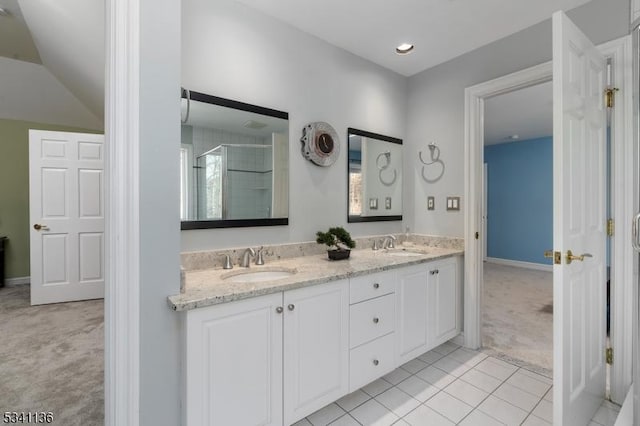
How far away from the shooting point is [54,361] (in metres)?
2.10

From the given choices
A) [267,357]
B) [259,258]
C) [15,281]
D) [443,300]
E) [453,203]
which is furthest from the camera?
[15,281]

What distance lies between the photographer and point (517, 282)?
4.42 m

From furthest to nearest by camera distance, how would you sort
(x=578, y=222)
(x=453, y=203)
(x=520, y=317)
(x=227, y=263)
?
(x=520, y=317) < (x=453, y=203) < (x=227, y=263) < (x=578, y=222)

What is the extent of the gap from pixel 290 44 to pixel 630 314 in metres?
2.82

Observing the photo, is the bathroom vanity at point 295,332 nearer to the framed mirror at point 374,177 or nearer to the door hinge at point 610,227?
the framed mirror at point 374,177

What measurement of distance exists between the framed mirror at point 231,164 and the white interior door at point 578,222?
5.10 ft

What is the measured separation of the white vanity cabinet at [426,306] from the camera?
1945mm

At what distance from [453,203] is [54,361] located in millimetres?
3390

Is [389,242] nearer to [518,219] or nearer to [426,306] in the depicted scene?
[426,306]

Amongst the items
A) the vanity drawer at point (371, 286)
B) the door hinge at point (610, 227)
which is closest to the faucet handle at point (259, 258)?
the vanity drawer at point (371, 286)

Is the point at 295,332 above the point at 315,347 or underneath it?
above

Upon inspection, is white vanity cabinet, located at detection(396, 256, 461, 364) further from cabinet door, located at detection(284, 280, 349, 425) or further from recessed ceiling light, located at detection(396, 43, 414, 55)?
recessed ceiling light, located at detection(396, 43, 414, 55)

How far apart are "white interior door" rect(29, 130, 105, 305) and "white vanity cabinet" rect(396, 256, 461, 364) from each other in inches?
141

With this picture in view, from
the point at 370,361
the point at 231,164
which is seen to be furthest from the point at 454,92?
the point at 370,361
